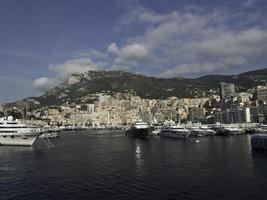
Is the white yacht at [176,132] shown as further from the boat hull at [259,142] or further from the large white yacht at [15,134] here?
the boat hull at [259,142]

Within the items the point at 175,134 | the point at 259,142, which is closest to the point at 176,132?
the point at 175,134

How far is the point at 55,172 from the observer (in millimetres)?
50719

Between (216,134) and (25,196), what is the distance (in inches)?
5203

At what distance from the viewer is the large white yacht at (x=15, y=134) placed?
330 ft

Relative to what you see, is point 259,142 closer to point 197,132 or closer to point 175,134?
point 175,134

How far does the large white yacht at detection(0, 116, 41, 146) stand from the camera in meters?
101

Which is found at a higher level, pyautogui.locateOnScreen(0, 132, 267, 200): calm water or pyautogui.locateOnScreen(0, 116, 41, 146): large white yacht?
pyautogui.locateOnScreen(0, 116, 41, 146): large white yacht

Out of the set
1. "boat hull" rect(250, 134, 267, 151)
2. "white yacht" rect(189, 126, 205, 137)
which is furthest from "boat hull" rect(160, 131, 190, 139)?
"boat hull" rect(250, 134, 267, 151)

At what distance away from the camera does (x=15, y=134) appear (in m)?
108

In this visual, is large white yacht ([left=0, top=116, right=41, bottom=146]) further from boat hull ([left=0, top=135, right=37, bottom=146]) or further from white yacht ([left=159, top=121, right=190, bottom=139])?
white yacht ([left=159, top=121, right=190, bottom=139])

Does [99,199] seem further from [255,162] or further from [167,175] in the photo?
[255,162]

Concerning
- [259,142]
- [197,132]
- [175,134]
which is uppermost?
[197,132]

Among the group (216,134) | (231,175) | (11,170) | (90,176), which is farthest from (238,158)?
(216,134)

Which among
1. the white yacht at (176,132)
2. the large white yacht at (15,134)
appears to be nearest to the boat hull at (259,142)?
the white yacht at (176,132)
